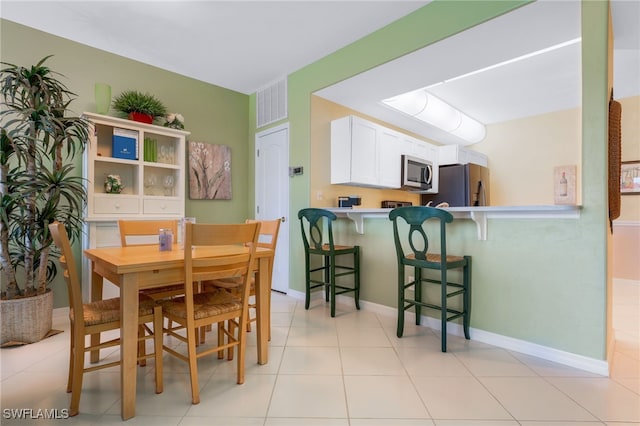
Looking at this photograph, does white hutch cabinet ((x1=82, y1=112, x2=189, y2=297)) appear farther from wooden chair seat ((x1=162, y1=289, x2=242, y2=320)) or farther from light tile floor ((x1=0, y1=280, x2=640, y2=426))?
wooden chair seat ((x1=162, y1=289, x2=242, y2=320))

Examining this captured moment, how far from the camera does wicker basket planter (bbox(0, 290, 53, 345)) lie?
2.28 metres

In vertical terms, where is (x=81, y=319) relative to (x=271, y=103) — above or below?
below

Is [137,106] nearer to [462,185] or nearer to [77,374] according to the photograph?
[77,374]

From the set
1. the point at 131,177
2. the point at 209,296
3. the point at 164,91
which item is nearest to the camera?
the point at 209,296

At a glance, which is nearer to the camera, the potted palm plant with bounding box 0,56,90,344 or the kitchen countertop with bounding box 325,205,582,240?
the kitchen countertop with bounding box 325,205,582,240

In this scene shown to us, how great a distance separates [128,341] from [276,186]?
2.79 meters

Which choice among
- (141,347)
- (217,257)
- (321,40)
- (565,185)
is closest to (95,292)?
(141,347)

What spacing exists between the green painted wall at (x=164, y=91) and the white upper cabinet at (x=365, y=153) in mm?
1470

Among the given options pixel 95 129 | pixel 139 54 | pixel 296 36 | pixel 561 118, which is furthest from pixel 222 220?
pixel 561 118

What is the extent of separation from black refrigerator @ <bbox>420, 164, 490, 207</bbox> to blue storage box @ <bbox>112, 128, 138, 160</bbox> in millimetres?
4185

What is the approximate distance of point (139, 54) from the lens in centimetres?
336

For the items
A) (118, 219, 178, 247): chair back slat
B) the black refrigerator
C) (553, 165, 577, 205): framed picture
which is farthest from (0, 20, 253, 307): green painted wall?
(553, 165, 577, 205): framed picture

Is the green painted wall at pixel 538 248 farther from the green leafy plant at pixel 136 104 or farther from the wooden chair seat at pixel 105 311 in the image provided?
the green leafy plant at pixel 136 104

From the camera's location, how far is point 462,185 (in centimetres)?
443
